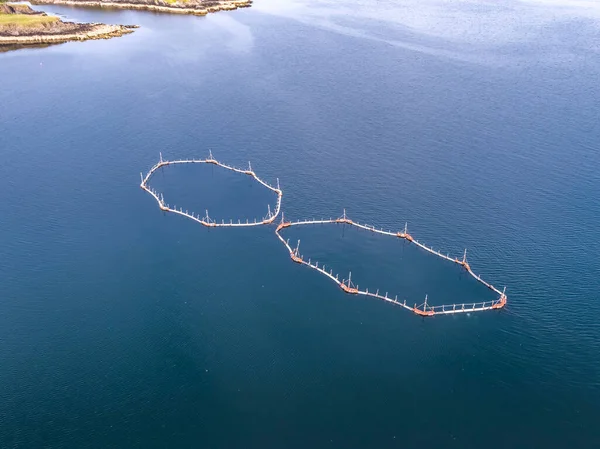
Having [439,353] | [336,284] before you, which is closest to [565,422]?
[439,353]

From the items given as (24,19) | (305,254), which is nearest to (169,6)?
(24,19)

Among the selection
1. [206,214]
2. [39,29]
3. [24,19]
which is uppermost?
[206,214]

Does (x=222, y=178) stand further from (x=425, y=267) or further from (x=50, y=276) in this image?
(x=425, y=267)

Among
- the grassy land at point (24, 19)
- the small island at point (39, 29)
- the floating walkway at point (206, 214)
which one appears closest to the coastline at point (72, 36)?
the small island at point (39, 29)

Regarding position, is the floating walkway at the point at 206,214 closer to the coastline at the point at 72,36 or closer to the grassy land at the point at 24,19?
the coastline at the point at 72,36

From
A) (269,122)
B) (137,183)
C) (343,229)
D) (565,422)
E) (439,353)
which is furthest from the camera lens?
(269,122)

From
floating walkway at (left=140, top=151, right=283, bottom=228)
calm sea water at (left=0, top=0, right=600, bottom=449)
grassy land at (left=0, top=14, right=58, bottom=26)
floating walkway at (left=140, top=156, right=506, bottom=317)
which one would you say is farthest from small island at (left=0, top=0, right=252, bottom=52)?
floating walkway at (left=140, top=156, right=506, bottom=317)

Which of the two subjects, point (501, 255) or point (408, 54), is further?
point (408, 54)

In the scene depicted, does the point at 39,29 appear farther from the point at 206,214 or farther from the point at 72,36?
the point at 206,214

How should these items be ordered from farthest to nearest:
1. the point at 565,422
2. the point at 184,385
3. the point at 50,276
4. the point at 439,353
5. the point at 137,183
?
1. the point at 137,183
2. the point at 50,276
3. the point at 439,353
4. the point at 184,385
5. the point at 565,422
